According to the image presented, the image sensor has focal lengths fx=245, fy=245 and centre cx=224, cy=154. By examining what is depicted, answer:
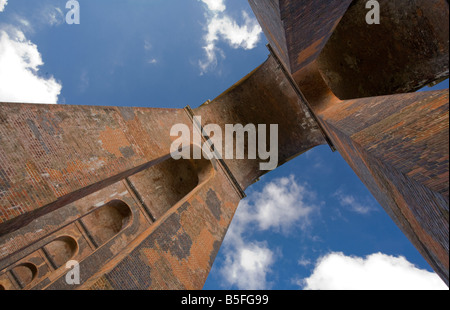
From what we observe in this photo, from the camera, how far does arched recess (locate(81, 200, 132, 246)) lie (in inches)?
314

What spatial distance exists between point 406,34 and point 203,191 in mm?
6594

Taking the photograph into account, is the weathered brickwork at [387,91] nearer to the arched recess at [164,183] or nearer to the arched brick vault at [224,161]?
the arched brick vault at [224,161]

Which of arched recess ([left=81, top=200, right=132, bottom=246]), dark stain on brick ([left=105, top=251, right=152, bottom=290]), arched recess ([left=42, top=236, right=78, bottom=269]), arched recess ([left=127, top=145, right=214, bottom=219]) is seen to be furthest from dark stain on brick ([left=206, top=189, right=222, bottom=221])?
arched recess ([left=42, top=236, right=78, bottom=269])

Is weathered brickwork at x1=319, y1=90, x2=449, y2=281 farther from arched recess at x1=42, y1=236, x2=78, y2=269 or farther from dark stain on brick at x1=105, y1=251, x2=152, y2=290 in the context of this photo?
arched recess at x1=42, y1=236, x2=78, y2=269

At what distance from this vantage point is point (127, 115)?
179 inches

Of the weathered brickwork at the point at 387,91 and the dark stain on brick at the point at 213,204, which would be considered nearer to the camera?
the weathered brickwork at the point at 387,91

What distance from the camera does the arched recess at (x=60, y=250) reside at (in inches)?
311

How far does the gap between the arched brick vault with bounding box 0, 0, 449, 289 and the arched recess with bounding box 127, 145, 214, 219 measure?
0.03m

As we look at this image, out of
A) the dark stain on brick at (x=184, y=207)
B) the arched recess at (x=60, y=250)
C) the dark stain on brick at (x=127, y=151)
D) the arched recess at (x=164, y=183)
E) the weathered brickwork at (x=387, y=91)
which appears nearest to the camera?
the weathered brickwork at (x=387, y=91)

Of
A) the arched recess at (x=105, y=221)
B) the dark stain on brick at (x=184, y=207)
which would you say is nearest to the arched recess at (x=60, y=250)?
the arched recess at (x=105, y=221)

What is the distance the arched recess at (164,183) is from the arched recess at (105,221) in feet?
2.57

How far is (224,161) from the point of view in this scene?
756 cm

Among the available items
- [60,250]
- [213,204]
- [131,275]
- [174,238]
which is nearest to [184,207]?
[174,238]
